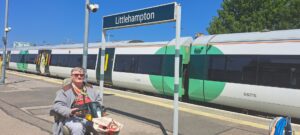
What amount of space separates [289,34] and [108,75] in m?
11.0

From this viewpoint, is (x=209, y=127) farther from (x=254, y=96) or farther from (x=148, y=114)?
(x=254, y=96)

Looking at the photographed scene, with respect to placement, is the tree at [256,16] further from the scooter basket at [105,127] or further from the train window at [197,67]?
the scooter basket at [105,127]

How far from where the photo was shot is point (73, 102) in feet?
15.6

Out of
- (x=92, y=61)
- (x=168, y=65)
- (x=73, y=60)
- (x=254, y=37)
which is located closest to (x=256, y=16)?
(x=92, y=61)

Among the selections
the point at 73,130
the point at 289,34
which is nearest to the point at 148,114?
the point at 289,34

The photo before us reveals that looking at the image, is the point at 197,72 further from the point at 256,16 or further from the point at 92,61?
the point at 256,16

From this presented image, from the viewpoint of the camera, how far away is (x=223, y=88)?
12.0 meters

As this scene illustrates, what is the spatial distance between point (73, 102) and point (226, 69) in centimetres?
802

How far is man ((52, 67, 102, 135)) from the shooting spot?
4.60 metres

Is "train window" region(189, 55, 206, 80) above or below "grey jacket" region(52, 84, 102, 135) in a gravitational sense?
above

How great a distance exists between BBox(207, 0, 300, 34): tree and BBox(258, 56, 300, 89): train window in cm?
1845

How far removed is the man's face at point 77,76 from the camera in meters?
4.78

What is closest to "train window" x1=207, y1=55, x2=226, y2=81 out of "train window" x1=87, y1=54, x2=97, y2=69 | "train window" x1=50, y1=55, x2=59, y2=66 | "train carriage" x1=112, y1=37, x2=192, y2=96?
"train carriage" x1=112, y1=37, x2=192, y2=96

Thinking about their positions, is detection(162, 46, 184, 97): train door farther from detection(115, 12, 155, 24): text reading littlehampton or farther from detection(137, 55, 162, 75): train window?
detection(115, 12, 155, 24): text reading littlehampton
